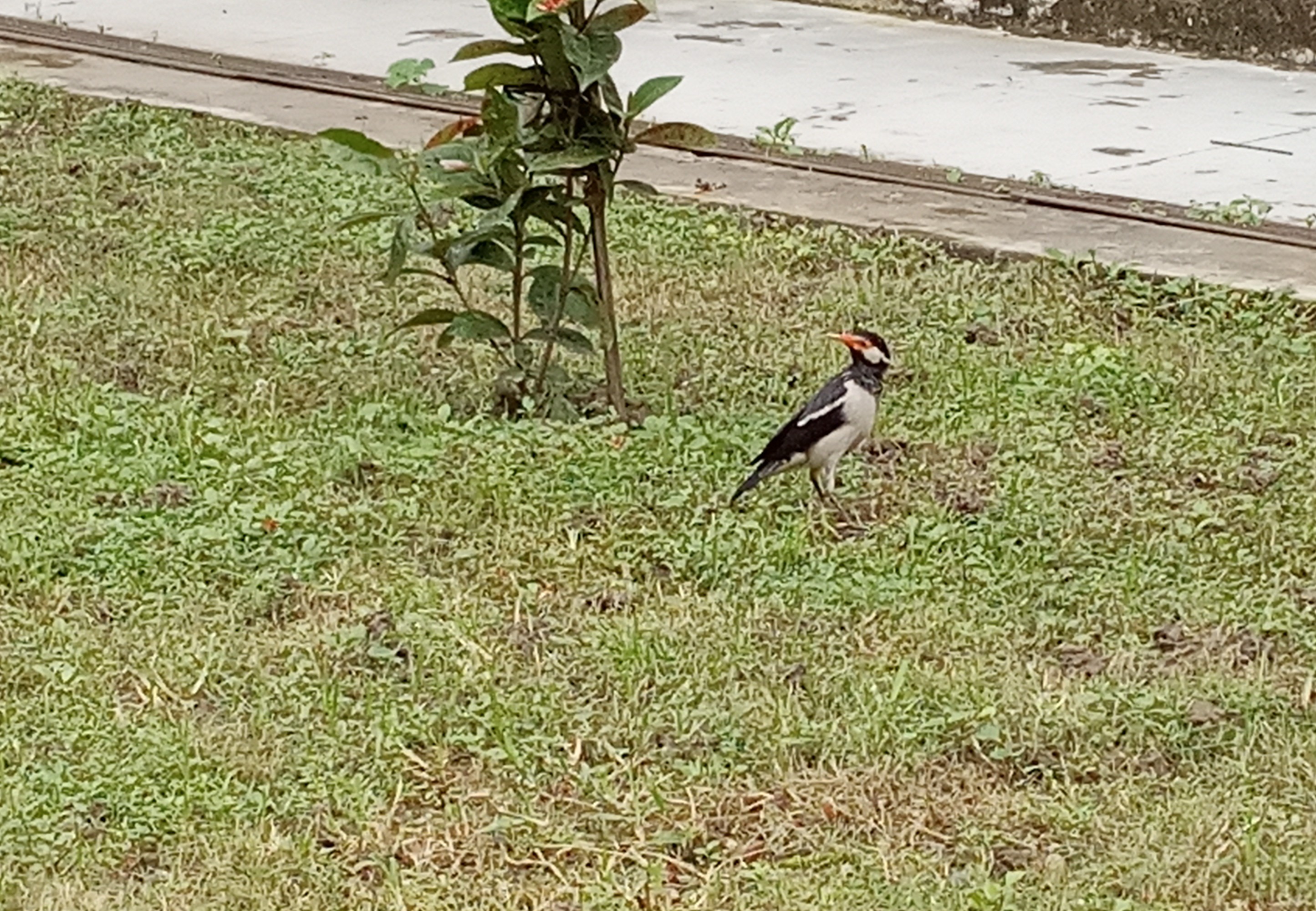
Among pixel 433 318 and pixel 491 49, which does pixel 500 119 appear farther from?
pixel 433 318

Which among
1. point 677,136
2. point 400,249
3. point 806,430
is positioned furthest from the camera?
point 677,136

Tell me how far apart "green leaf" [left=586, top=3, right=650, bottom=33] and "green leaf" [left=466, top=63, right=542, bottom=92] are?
0.19 meters

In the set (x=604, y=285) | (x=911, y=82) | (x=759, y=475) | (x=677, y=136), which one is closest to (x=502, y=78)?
(x=677, y=136)

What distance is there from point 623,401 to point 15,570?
1657 millimetres

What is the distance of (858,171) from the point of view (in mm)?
8656

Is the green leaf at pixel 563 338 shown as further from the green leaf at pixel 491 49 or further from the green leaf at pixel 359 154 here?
the green leaf at pixel 491 49

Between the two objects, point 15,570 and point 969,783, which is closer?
point 969,783

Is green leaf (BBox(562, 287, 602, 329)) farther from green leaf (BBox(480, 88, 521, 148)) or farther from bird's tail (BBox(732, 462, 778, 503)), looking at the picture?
bird's tail (BBox(732, 462, 778, 503))

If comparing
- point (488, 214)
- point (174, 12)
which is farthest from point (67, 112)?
point (488, 214)

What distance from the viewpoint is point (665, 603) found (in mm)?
5020

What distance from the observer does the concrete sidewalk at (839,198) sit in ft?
24.4

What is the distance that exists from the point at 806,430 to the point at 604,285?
2.70ft

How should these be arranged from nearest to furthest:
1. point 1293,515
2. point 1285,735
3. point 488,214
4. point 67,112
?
point 1285,735 → point 1293,515 → point 488,214 → point 67,112

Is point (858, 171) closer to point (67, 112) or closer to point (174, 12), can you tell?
point (67, 112)
